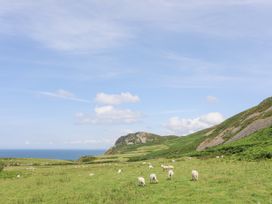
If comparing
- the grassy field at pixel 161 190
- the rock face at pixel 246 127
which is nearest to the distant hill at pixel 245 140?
the rock face at pixel 246 127

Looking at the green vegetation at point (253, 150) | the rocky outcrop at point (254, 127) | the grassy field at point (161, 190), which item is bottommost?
the grassy field at point (161, 190)

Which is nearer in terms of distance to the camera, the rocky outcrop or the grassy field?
the grassy field

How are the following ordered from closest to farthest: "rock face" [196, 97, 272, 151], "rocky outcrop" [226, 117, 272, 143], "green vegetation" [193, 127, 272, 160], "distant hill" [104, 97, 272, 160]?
"green vegetation" [193, 127, 272, 160] → "distant hill" [104, 97, 272, 160] → "rocky outcrop" [226, 117, 272, 143] → "rock face" [196, 97, 272, 151]

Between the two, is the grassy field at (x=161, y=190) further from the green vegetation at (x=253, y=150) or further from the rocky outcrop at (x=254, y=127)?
the rocky outcrop at (x=254, y=127)

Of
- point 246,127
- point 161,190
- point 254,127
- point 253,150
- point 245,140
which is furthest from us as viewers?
point 246,127

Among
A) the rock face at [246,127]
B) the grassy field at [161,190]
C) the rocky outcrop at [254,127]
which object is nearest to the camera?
the grassy field at [161,190]

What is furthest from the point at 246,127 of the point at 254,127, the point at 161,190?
the point at 161,190

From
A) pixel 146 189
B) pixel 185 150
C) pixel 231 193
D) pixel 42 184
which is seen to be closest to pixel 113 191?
pixel 146 189

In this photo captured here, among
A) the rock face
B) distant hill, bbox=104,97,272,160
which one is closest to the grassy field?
distant hill, bbox=104,97,272,160

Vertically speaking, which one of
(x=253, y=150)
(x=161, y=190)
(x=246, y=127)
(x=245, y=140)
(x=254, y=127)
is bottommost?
(x=161, y=190)

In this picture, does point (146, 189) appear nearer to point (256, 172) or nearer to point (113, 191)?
point (113, 191)

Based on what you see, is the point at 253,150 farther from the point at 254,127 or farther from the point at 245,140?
the point at 254,127

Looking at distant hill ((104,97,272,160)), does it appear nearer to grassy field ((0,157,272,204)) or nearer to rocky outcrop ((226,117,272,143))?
rocky outcrop ((226,117,272,143))

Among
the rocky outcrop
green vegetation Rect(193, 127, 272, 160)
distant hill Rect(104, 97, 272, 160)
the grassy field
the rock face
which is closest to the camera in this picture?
the grassy field
